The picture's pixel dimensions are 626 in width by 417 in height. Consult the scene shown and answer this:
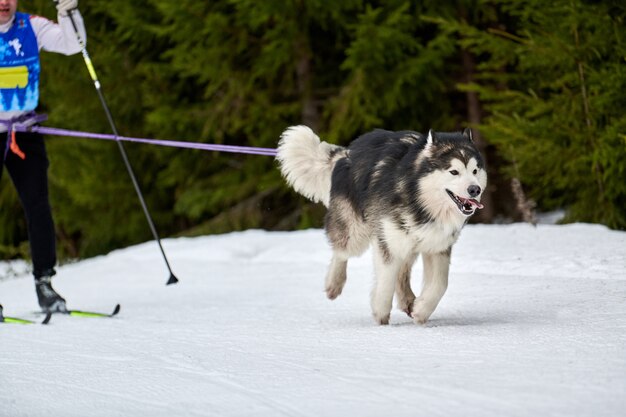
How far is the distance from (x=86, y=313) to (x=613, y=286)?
3400 mm

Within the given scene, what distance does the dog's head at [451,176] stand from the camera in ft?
14.6

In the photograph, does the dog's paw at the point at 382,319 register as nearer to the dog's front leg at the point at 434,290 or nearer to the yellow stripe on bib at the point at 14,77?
the dog's front leg at the point at 434,290

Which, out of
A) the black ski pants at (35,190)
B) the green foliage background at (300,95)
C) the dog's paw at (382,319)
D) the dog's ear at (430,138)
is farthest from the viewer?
the green foliage background at (300,95)

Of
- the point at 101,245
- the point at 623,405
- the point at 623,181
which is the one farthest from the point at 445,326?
the point at 101,245

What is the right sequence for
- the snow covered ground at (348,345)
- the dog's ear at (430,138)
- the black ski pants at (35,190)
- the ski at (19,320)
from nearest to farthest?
the snow covered ground at (348,345)
the dog's ear at (430,138)
the ski at (19,320)
the black ski pants at (35,190)

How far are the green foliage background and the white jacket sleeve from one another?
13.0 ft

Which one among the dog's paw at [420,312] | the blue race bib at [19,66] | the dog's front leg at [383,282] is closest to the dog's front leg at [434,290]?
the dog's paw at [420,312]

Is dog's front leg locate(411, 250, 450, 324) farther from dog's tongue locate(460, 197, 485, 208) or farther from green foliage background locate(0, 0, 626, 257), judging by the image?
green foliage background locate(0, 0, 626, 257)

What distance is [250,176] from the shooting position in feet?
40.3

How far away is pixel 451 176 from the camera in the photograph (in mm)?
4508

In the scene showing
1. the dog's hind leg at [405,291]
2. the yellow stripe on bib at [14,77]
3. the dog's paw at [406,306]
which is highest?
the yellow stripe on bib at [14,77]

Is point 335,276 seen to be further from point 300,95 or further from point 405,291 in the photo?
point 300,95

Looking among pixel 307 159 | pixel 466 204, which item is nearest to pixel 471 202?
pixel 466 204

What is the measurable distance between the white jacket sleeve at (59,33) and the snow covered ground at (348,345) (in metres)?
Answer: 1.89
